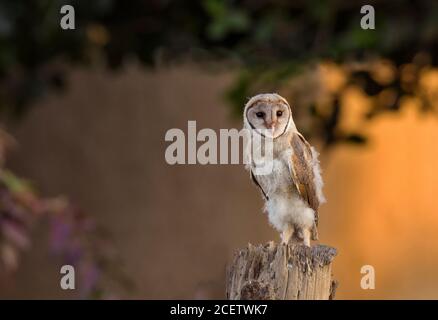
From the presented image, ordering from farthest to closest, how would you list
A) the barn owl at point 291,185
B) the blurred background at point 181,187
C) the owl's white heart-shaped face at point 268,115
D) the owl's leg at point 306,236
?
1. the blurred background at point 181,187
2. the owl's leg at point 306,236
3. the barn owl at point 291,185
4. the owl's white heart-shaped face at point 268,115

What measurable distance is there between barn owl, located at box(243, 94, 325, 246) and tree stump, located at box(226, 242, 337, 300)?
25 centimetres

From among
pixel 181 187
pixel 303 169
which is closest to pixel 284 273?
pixel 303 169

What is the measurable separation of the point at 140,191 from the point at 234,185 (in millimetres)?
729

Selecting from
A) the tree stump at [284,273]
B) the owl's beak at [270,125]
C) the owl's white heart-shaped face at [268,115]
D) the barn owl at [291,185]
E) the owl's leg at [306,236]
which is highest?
the owl's white heart-shaped face at [268,115]

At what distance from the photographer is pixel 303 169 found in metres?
2.91

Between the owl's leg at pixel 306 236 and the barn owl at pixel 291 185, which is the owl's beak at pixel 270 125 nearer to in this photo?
the barn owl at pixel 291 185

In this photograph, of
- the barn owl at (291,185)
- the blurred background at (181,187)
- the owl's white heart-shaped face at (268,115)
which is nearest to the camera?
the owl's white heart-shaped face at (268,115)

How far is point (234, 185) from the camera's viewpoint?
8.71 metres

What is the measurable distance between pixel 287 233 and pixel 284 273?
0.41 m

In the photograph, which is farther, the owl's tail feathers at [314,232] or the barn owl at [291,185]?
the owl's tail feathers at [314,232]

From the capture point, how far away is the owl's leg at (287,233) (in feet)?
9.96

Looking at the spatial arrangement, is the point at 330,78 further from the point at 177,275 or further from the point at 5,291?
the point at 5,291

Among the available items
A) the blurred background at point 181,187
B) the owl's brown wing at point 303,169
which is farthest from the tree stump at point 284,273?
the blurred background at point 181,187
